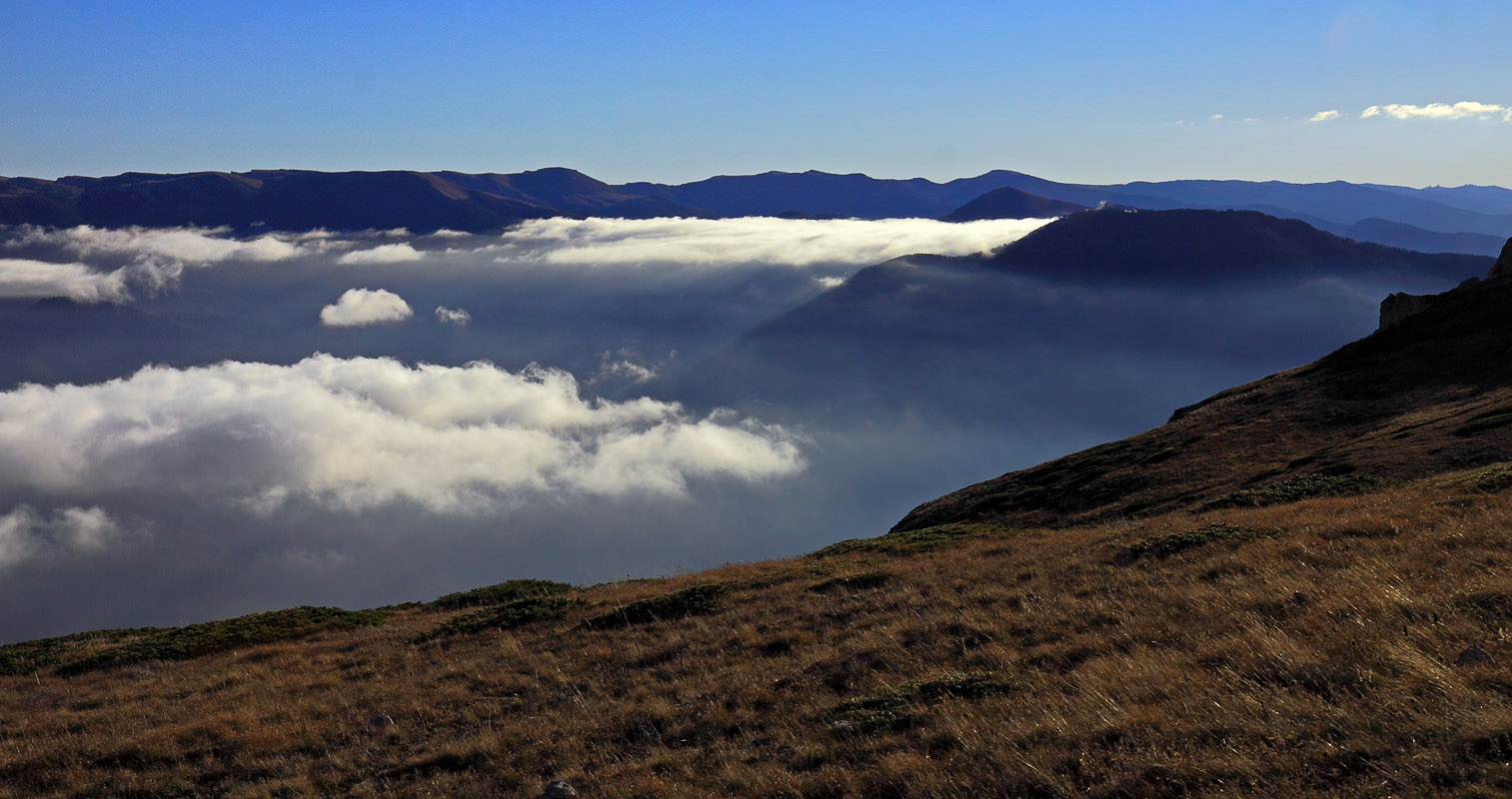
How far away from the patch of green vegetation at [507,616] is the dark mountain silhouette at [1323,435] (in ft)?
69.1

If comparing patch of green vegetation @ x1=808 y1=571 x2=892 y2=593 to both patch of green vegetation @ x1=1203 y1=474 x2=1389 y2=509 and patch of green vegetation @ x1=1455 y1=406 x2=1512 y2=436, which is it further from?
patch of green vegetation @ x1=1455 y1=406 x2=1512 y2=436

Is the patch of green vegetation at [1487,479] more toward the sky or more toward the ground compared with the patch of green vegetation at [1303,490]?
more toward the sky

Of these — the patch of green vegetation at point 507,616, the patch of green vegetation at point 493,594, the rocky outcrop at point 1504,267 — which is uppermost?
the rocky outcrop at point 1504,267

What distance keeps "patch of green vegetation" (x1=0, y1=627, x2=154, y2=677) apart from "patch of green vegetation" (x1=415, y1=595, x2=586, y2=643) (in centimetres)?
1097

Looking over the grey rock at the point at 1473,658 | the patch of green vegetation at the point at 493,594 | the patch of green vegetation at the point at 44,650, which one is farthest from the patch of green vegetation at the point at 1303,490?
the patch of green vegetation at the point at 44,650

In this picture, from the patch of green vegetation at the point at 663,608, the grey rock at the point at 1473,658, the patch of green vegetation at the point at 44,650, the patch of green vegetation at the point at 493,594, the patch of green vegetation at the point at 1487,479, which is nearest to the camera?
the grey rock at the point at 1473,658

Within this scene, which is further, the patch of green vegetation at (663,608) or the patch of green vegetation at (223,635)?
the patch of green vegetation at (223,635)

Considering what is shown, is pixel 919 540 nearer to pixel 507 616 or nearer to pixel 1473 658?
pixel 507 616

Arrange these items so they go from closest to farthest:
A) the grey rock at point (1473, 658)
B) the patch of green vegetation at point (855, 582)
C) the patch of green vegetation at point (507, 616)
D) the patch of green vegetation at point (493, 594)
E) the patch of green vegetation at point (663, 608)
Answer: the grey rock at point (1473, 658) → the patch of green vegetation at point (663, 608) → the patch of green vegetation at point (855, 582) → the patch of green vegetation at point (507, 616) → the patch of green vegetation at point (493, 594)

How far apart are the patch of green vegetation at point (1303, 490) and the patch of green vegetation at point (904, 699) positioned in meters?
18.9

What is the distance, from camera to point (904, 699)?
396 inches

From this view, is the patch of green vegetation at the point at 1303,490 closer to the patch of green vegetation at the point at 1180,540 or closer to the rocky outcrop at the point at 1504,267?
the patch of green vegetation at the point at 1180,540

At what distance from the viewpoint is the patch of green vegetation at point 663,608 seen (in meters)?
19.0

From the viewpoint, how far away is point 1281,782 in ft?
19.5
